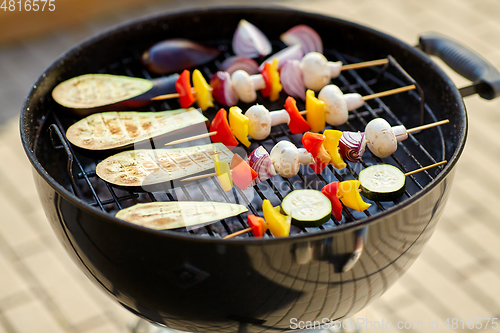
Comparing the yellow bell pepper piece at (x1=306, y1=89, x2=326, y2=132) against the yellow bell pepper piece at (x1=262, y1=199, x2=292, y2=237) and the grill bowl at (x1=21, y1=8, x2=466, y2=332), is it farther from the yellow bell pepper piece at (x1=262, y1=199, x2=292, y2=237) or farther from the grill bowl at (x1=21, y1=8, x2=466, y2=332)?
the yellow bell pepper piece at (x1=262, y1=199, x2=292, y2=237)

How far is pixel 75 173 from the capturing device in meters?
1.69

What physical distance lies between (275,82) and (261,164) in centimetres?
45

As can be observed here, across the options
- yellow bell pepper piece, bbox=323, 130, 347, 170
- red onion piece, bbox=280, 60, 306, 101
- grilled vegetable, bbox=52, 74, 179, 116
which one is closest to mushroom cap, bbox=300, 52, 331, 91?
red onion piece, bbox=280, 60, 306, 101

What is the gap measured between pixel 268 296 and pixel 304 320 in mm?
196

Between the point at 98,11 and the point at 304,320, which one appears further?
the point at 98,11

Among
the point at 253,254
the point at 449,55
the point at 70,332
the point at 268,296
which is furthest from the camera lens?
the point at 70,332

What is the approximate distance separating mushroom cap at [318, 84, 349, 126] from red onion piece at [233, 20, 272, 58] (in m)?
0.39

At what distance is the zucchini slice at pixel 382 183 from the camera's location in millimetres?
1426

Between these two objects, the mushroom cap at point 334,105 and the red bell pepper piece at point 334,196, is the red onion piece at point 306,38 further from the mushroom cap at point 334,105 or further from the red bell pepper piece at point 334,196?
the red bell pepper piece at point 334,196

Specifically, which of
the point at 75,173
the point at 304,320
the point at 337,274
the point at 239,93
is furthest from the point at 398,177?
the point at 75,173

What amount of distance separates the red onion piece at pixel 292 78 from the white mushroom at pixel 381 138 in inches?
14.1

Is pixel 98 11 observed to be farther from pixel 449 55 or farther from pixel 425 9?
pixel 449 55

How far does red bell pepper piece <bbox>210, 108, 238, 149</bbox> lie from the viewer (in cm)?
156

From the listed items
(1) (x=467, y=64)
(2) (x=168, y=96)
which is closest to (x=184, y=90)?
(2) (x=168, y=96)
